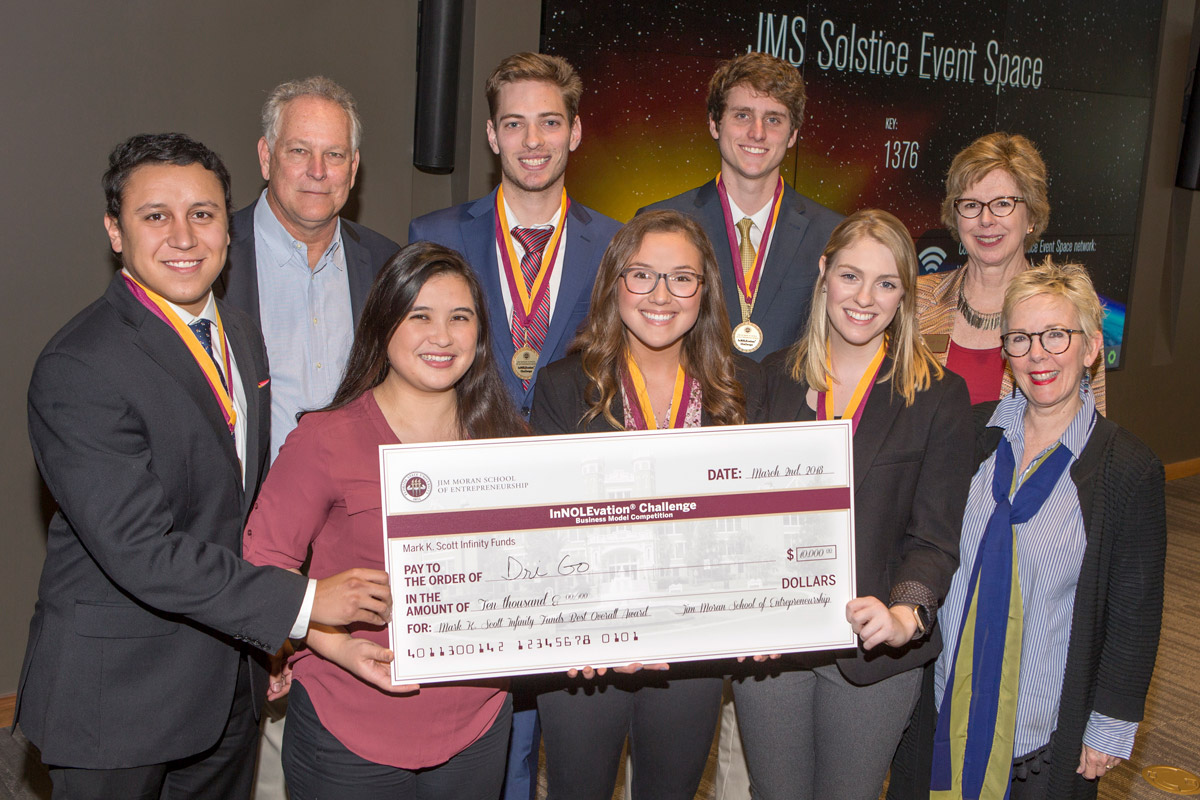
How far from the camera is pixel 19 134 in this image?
3.28 meters

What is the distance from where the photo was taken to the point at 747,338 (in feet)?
9.46

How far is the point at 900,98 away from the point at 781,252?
295 centimetres

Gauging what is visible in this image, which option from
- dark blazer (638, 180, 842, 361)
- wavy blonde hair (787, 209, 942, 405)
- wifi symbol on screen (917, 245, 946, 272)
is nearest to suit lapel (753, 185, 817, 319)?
dark blazer (638, 180, 842, 361)

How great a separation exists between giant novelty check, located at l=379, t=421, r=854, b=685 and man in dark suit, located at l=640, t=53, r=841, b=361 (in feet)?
3.06

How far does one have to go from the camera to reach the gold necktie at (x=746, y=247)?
3.00 m

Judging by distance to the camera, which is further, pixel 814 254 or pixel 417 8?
pixel 417 8

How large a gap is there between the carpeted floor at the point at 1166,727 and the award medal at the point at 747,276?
1.69 metres

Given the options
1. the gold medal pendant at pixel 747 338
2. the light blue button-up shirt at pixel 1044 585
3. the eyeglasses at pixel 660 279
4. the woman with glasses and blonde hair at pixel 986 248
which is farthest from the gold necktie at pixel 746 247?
the light blue button-up shirt at pixel 1044 585

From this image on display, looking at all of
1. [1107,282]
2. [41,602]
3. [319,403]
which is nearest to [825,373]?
[319,403]

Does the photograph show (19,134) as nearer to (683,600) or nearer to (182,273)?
(182,273)

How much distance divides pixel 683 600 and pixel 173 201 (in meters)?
1.35

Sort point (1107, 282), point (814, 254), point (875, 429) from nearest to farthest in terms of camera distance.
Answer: point (875, 429), point (814, 254), point (1107, 282)
